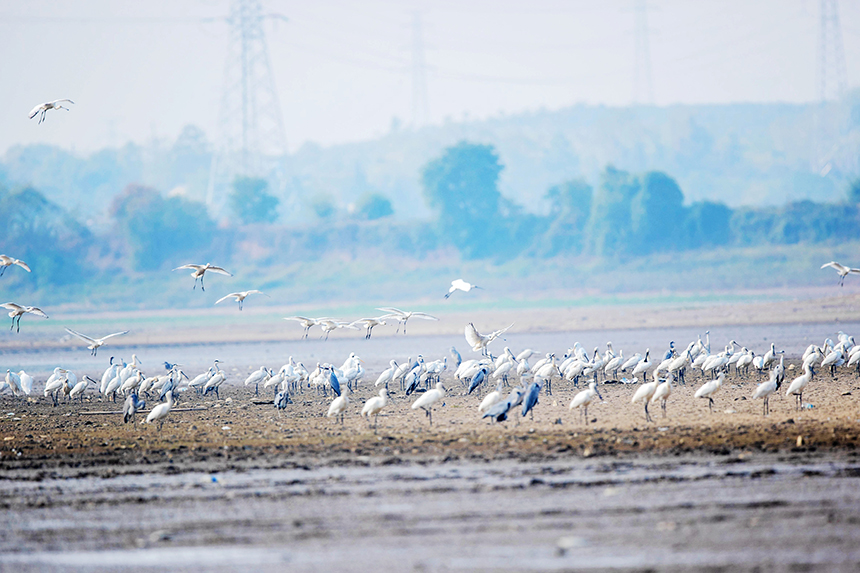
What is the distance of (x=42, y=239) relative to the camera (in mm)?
73938

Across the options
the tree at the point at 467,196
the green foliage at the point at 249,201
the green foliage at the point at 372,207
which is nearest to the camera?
the tree at the point at 467,196

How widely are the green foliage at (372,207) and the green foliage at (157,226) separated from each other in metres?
13.4

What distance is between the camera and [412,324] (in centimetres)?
4738

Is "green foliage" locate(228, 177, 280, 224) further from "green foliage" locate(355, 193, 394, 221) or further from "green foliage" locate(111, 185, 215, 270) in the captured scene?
"green foliage" locate(355, 193, 394, 221)

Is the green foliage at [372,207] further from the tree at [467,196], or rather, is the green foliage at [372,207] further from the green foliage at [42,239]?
the green foliage at [42,239]

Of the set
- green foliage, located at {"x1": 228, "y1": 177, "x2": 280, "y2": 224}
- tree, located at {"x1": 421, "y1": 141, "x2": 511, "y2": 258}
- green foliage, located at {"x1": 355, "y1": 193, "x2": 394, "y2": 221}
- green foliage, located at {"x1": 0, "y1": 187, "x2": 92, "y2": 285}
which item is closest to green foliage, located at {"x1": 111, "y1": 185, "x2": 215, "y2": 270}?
green foliage, located at {"x1": 0, "y1": 187, "x2": 92, "y2": 285}

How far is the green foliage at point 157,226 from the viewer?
73375 mm

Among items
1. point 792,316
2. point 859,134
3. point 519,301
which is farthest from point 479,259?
point 859,134

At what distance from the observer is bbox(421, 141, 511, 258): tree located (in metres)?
74.9

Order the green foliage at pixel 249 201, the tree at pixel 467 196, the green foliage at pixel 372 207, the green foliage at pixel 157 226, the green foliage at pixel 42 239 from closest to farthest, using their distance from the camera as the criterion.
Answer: the green foliage at pixel 42 239 < the green foliage at pixel 157 226 < the tree at pixel 467 196 < the green foliage at pixel 249 201 < the green foliage at pixel 372 207

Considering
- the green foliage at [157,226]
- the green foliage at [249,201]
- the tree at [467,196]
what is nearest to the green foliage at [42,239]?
the green foliage at [157,226]

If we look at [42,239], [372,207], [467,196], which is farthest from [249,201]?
[467,196]

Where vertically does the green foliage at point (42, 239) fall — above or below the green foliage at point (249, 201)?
below

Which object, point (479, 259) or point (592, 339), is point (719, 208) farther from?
point (592, 339)
